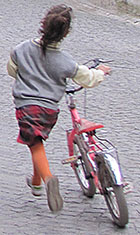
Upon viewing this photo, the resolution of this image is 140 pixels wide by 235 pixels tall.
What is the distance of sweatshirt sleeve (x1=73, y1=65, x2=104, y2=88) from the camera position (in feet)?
13.8

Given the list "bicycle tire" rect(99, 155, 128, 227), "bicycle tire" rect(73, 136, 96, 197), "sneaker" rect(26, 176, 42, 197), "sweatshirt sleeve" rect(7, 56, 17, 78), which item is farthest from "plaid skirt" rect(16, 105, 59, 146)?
"sneaker" rect(26, 176, 42, 197)

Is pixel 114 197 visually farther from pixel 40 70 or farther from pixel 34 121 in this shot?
pixel 40 70

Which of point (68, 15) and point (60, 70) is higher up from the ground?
point (68, 15)

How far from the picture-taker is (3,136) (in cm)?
655

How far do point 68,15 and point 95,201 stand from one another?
1.67m

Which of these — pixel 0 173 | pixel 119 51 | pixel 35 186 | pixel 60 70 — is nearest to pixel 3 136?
pixel 0 173

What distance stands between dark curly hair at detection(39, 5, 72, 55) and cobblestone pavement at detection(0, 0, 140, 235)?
140 centimetres

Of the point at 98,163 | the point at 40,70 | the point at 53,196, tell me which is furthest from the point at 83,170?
the point at 40,70

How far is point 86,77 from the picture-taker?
4.23m

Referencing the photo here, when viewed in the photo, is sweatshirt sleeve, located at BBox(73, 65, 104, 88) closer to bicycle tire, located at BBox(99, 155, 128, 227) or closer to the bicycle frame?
the bicycle frame

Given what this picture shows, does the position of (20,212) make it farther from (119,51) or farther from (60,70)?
(119,51)

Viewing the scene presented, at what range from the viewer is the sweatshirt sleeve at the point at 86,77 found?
4203 mm

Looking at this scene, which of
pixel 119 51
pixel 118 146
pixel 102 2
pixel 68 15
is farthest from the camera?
pixel 102 2

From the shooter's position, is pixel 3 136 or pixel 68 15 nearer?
pixel 68 15
